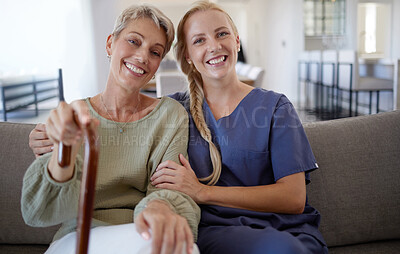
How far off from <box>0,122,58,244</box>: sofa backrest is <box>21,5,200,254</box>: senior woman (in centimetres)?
31

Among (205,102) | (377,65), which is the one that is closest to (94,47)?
(377,65)

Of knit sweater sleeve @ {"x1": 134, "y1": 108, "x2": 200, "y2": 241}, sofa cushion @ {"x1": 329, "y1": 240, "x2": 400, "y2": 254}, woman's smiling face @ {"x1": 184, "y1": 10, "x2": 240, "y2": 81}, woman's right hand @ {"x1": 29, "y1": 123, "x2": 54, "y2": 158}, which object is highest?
woman's smiling face @ {"x1": 184, "y1": 10, "x2": 240, "y2": 81}

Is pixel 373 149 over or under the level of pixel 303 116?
over

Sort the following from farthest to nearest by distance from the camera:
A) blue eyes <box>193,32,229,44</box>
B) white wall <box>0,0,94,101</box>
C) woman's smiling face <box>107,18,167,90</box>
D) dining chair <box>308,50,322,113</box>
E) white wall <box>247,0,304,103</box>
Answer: white wall <box>247,0,304,103</box>
dining chair <box>308,50,322,113</box>
white wall <box>0,0,94,101</box>
blue eyes <box>193,32,229,44</box>
woman's smiling face <box>107,18,167,90</box>

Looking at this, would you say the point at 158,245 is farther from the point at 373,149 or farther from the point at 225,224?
the point at 373,149

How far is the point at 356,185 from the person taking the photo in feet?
4.71

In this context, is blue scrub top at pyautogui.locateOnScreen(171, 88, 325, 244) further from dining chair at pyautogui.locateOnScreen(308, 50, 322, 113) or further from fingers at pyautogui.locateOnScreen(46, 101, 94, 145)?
dining chair at pyautogui.locateOnScreen(308, 50, 322, 113)

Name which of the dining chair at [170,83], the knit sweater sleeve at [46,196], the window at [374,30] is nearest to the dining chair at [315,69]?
the window at [374,30]

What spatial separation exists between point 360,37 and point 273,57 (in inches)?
99.5

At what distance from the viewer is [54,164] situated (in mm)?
893

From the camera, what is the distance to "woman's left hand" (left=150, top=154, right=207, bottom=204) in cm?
113

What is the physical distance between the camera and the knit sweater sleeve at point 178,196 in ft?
3.30

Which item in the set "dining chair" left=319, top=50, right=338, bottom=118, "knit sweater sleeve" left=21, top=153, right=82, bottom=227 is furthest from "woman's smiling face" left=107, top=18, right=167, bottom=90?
"dining chair" left=319, top=50, right=338, bottom=118

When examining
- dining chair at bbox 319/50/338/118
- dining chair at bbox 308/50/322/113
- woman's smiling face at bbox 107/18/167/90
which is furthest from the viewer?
dining chair at bbox 308/50/322/113
